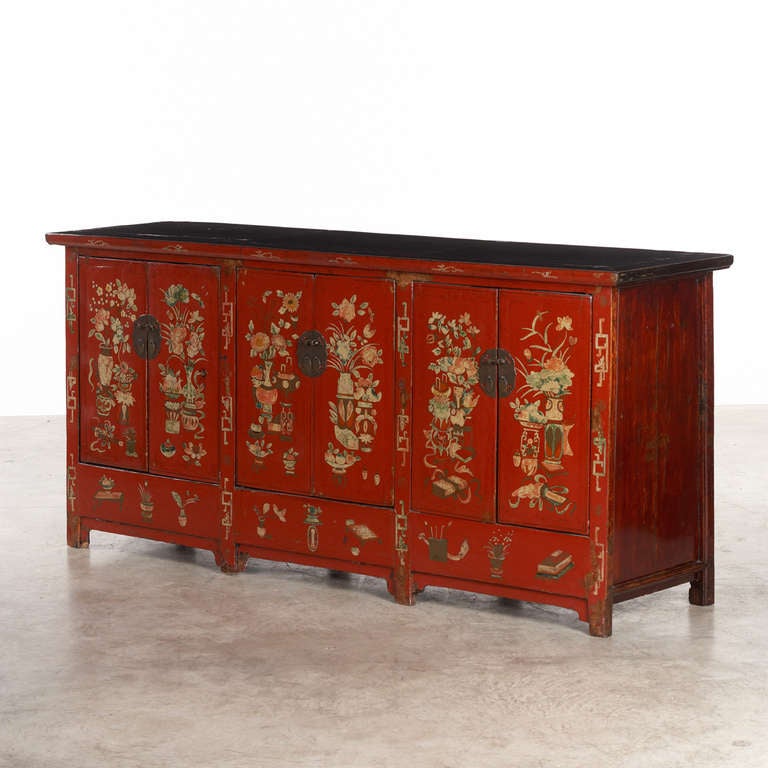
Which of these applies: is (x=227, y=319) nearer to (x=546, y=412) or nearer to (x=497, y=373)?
(x=497, y=373)

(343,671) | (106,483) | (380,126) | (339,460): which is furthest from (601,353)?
(380,126)

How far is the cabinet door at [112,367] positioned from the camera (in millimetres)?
6566

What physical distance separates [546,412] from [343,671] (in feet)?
3.45

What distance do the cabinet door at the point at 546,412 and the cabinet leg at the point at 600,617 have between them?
0.82 ft

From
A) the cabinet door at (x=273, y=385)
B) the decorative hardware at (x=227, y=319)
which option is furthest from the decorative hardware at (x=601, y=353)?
the decorative hardware at (x=227, y=319)

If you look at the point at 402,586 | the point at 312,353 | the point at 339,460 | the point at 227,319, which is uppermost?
the point at 227,319

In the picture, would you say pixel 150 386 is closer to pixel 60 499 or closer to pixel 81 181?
pixel 60 499

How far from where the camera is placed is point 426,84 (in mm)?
9836

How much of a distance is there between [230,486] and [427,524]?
0.84 metres

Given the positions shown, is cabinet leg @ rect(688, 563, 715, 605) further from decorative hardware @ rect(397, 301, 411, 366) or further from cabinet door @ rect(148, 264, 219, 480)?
cabinet door @ rect(148, 264, 219, 480)

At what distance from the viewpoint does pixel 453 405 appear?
5.83 meters

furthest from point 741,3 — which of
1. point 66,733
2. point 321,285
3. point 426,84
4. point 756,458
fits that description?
point 66,733

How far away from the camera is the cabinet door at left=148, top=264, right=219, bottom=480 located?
6.38 m

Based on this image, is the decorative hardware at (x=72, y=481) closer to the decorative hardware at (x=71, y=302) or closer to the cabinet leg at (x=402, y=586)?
the decorative hardware at (x=71, y=302)
